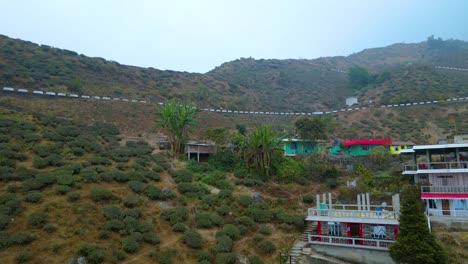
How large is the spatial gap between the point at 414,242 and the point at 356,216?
19.7ft

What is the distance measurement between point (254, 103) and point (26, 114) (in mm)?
52816

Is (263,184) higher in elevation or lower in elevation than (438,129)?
lower

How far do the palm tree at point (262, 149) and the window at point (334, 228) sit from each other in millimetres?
11551

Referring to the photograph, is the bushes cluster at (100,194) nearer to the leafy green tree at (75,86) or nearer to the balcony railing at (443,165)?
the balcony railing at (443,165)

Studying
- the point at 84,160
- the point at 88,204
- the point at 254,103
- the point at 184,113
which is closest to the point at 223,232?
the point at 88,204

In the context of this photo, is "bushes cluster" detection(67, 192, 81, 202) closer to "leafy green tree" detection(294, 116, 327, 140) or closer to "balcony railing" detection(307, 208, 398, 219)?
"balcony railing" detection(307, 208, 398, 219)

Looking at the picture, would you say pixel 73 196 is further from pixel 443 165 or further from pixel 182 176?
pixel 443 165

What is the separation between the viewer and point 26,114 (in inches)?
1599

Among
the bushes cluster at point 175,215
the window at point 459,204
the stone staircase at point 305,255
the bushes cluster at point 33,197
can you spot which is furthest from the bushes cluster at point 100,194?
the window at point 459,204

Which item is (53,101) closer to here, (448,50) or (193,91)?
(193,91)

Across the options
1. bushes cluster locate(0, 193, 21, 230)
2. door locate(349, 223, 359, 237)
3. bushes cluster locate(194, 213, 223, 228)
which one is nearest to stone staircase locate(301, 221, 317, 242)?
door locate(349, 223, 359, 237)

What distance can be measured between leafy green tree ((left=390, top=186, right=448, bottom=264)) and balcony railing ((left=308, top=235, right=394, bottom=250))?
280 cm

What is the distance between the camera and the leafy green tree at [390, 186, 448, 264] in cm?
1884

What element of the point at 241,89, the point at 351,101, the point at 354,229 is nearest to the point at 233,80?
the point at 241,89
